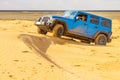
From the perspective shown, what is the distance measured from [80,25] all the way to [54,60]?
6632mm

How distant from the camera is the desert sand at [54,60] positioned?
10672 mm

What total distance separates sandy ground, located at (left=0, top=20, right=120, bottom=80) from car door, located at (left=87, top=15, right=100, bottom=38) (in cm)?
210

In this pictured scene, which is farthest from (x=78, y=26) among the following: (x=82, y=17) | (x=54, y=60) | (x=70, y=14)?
(x=54, y=60)

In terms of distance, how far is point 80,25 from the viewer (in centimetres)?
2041

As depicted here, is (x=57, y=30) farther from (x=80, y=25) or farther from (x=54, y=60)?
(x=54, y=60)

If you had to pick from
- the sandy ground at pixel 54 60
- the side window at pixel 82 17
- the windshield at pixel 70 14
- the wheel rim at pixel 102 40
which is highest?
the windshield at pixel 70 14

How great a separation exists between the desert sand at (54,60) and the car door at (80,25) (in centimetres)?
129

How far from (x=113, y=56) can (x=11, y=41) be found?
5.16m

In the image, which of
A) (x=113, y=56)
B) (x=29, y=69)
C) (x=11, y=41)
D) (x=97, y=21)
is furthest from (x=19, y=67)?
(x=97, y=21)

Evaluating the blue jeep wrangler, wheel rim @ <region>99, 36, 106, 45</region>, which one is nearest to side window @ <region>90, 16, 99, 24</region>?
the blue jeep wrangler

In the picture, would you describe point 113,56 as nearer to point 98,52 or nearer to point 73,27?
point 98,52

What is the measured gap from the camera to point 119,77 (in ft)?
40.9

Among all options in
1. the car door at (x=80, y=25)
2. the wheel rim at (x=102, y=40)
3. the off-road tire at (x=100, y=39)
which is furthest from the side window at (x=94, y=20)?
the wheel rim at (x=102, y=40)

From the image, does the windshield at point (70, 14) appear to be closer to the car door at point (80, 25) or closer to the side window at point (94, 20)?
the car door at point (80, 25)
